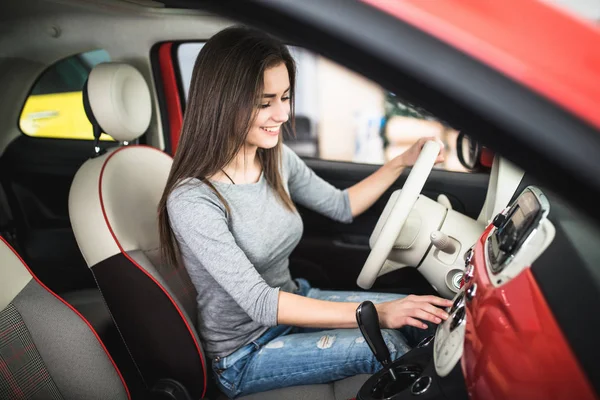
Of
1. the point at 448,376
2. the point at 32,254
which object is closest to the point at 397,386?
the point at 448,376

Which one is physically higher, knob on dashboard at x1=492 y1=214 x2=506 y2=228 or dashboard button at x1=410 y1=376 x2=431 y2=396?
knob on dashboard at x1=492 y1=214 x2=506 y2=228

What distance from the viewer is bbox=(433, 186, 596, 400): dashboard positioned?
0.54 meters

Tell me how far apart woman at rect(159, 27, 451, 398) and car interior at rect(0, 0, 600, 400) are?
64 mm

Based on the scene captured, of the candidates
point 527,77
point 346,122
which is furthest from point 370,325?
point 346,122

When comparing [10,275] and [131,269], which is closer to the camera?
[10,275]

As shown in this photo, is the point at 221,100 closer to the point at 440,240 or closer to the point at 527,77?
the point at 440,240

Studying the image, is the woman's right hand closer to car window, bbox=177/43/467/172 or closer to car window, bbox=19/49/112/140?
car window, bbox=177/43/467/172

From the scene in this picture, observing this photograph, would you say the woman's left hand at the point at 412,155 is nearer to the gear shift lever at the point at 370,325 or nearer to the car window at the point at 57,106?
the gear shift lever at the point at 370,325

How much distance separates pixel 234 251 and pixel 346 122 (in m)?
2.40

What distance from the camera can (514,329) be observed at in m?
0.59

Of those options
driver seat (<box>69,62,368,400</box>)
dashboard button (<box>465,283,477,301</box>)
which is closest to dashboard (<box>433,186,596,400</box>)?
dashboard button (<box>465,283,477,301</box>)

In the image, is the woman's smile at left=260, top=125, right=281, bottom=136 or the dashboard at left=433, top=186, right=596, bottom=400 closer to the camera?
the dashboard at left=433, top=186, right=596, bottom=400

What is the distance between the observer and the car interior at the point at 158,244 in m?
0.51

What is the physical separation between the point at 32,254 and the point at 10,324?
0.96 meters
